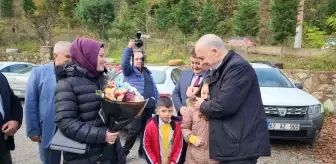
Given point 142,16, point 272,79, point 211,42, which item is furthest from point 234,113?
point 142,16

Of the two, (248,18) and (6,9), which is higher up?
(6,9)

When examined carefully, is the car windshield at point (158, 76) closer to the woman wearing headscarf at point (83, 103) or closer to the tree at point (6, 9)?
the woman wearing headscarf at point (83, 103)

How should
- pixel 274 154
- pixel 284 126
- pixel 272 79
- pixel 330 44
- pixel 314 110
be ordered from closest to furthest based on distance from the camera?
pixel 284 126 < pixel 274 154 < pixel 314 110 < pixel 272 79 < pixel 330 44

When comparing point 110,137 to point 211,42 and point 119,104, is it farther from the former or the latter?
point 211,42

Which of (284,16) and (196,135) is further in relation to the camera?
(284,16)

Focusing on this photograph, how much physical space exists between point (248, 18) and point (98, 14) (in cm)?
950

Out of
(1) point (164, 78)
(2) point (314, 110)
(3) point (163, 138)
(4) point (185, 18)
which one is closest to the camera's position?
(3) point (163, 138)

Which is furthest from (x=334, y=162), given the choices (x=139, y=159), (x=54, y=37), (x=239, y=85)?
(x=54, y=37)

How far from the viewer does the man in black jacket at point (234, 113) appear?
246cm

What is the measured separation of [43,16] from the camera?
25031 mm

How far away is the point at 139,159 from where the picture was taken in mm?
5434

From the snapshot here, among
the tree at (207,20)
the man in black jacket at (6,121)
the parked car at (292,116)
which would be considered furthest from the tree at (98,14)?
the man in black jacket at (6,121)

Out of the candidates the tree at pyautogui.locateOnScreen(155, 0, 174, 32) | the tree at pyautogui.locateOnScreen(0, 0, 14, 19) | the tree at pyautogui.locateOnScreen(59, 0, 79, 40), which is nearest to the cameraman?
the tree at pyautogui.locateOnScreen(155, 0, 174, 32)

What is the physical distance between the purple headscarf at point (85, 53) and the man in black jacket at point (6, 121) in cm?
101
